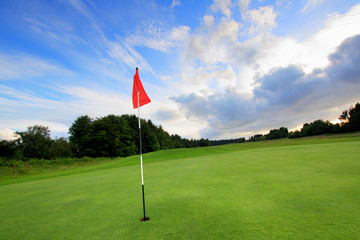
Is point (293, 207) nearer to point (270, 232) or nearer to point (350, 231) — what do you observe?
point (350, 231)

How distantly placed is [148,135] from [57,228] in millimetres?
57148

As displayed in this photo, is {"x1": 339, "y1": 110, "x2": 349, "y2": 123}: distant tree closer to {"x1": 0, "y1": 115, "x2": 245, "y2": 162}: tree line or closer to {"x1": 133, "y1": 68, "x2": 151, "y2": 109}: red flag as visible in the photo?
{"x1": 0, "y1": 115, "x2": 245, "y2": 162}: tree line

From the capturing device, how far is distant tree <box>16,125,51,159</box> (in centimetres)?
4494

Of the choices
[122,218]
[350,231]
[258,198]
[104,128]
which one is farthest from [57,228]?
[104,128]

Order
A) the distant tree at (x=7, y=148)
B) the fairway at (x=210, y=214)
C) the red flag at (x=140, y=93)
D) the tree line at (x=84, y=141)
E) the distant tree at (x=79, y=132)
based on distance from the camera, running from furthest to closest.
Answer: the distant tree at (x=79, y=132), the tree line at (x=84, y=141), the distant tree at (x=7, y=148), the red flag at (x=140, y=93), the fairway at (x=210, y=214)

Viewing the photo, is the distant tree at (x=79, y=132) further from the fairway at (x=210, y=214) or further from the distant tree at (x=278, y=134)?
the distant tree at (x=278, y=134)

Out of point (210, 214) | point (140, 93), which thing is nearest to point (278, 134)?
point (140, 93)

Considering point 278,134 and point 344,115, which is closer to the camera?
point 344,115

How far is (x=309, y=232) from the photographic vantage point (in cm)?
252

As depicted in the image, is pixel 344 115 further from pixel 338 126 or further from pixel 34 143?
pixel 34 143

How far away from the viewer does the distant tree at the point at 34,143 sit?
4494cm

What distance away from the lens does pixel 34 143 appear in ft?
156

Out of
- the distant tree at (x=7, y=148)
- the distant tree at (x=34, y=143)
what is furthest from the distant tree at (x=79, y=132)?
the distant tree at (x=7, y=148)

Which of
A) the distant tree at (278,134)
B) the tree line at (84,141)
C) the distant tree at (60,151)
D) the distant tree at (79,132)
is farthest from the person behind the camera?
the distant tree at (278,134)
